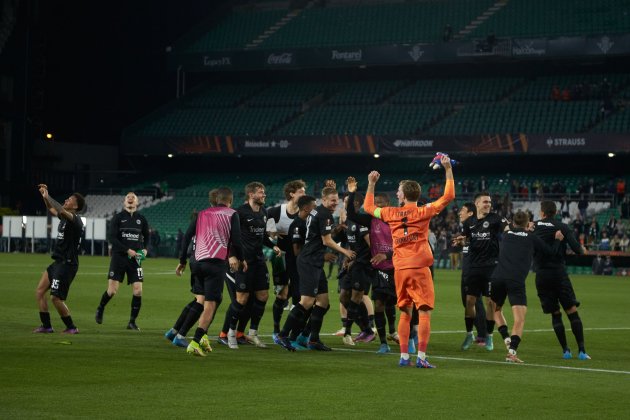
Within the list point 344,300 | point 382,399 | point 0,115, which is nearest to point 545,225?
point 344,300

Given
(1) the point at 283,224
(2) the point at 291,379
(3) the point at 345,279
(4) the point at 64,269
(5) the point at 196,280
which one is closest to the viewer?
(2) the point at 291,379

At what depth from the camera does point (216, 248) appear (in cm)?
1521

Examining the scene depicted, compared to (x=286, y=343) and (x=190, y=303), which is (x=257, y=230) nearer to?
(x=190, y=303)

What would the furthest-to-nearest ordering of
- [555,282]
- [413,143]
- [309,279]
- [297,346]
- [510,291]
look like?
1. [413,143]
2. [297,346]
3. [309,279]
4. [555,282]
5. [510,291]

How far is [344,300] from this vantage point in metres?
17.7

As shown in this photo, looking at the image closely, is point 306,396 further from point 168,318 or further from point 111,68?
point 111,68

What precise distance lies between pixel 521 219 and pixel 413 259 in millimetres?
2198

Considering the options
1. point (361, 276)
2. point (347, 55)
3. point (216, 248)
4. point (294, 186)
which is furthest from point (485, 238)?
point (347, 55)

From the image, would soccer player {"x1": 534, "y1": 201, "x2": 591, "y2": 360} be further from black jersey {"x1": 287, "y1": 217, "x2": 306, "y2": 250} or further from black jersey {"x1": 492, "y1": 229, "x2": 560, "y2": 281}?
black jersey {"x1": 287, "y1": 217, "x2": 306, "y2": 250}

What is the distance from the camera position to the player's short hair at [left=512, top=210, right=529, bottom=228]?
50.0ft

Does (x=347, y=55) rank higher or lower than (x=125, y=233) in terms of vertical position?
higher

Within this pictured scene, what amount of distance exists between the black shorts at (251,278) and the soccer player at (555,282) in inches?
154

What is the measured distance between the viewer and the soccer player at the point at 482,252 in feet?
55.5

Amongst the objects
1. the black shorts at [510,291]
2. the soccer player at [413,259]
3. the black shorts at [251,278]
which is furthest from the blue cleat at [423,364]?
the black shorts at [251,278]
